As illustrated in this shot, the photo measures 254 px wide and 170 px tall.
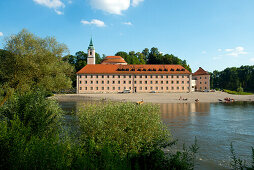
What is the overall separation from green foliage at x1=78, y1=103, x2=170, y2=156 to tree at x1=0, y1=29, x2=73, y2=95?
12729mm

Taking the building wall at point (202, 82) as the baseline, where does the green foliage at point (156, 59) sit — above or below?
above

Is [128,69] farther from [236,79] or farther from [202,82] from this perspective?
[236,79]

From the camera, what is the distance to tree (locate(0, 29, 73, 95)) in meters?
23.7

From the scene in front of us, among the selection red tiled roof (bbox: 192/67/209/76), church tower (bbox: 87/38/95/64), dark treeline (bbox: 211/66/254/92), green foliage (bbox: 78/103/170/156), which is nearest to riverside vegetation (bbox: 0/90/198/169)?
green foliage (bbox: 78/103/170/156)

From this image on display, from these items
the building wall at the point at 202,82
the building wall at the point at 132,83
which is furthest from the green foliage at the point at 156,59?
the building wall at the point at 132,83

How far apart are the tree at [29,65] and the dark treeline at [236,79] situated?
12797cm

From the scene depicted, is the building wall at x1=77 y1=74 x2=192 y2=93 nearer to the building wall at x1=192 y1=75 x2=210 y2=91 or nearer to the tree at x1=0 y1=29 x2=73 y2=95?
the building wall at x1=192 y1=75 x2=210 y2=91

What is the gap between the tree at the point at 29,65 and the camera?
23672mm

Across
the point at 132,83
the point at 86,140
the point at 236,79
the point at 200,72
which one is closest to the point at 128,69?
the point at 132,83

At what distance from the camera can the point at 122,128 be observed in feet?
42.4

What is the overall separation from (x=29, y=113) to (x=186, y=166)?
1052 cm

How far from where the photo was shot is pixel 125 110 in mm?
14312

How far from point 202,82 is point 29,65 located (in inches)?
3843

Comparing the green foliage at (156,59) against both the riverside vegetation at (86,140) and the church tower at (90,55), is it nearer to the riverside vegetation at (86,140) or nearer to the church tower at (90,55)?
the church tower at (90,55)
